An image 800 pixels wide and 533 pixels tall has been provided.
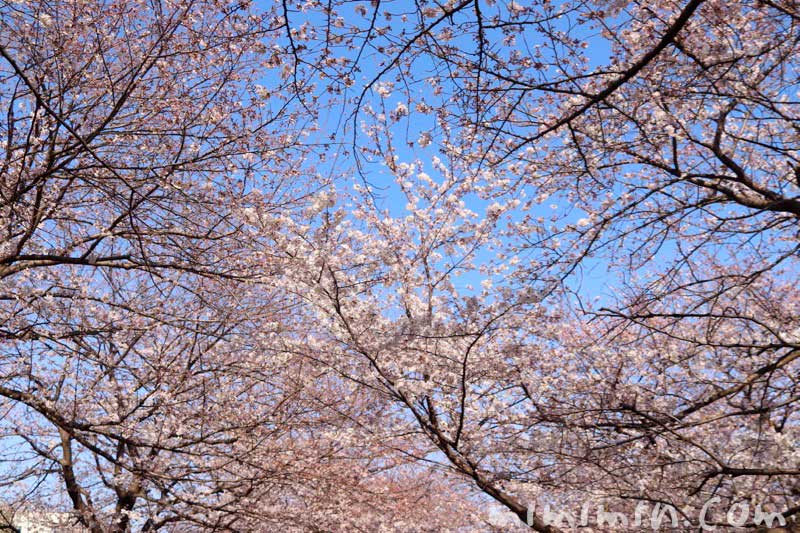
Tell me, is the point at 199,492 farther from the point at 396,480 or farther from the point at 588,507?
the point at 396,480

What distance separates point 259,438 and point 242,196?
3320 millimetres

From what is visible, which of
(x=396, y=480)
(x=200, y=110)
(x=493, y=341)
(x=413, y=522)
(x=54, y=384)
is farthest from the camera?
(x=396, y=480)

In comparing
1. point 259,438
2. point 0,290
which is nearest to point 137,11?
point 0,290

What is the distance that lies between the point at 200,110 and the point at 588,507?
545cm

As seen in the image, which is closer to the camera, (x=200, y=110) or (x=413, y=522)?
(x=200, y=110)

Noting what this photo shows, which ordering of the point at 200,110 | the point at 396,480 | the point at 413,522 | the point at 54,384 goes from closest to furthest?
the point at 200,110, the point at 54,384, the point at 413,522, the point at 396,480

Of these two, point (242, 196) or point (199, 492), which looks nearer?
point (242, 196)

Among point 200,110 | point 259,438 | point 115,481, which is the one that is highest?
point 200,110

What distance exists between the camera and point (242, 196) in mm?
5422

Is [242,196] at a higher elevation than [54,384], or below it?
higher

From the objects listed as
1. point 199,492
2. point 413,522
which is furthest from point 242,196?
point 413,522

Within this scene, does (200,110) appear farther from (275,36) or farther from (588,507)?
(588,507)

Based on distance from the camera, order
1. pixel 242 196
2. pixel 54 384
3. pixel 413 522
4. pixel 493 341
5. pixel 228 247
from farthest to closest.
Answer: pixel 413 522 → pixel 493 341 → pixel 54 384 → pixel 228 247 → pixel 242 196

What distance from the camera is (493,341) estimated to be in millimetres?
7023
